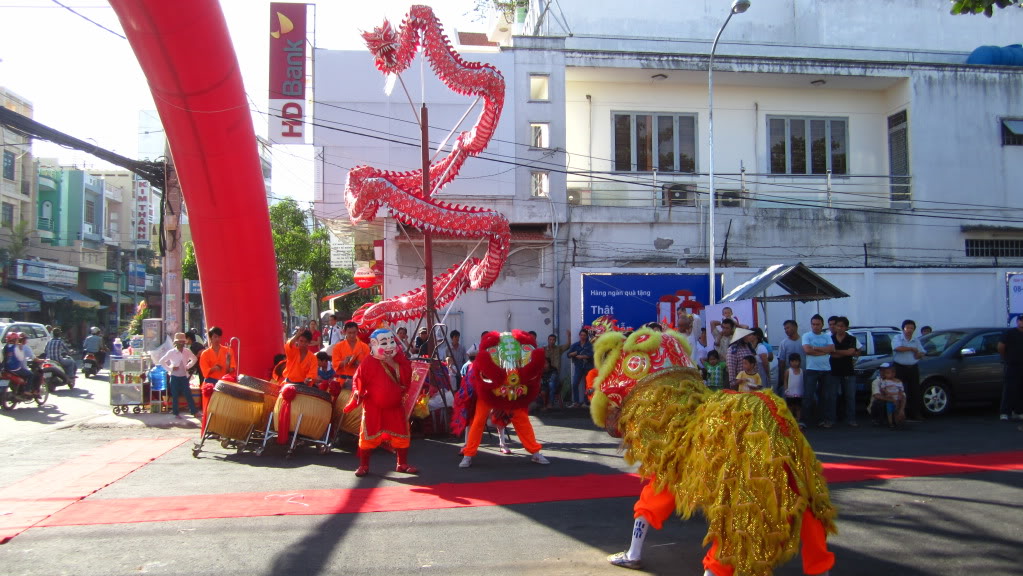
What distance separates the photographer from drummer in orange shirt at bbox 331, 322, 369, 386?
32.9 ft

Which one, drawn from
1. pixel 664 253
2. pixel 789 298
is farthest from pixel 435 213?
pixel 664 253

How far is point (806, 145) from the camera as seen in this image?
67.0ft

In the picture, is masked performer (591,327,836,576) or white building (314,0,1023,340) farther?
white building (314,0,1023,340)

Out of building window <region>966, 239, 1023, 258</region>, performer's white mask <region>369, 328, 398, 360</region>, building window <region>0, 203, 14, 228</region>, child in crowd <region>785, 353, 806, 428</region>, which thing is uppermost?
building window <region>0, 203, 14, 228</region>

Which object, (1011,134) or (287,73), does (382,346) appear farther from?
(1011,134)

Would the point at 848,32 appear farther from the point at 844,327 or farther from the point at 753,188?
the point at 844,327

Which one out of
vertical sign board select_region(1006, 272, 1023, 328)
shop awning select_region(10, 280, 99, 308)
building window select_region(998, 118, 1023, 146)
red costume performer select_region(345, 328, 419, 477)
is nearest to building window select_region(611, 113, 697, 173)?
vertical sign board select_region(1006, 272, 1023, 328)

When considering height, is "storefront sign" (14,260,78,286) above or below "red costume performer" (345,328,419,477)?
above

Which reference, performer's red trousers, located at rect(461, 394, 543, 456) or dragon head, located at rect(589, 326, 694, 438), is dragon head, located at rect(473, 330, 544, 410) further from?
dragon head, located at rect(589, 326, 694, 438)

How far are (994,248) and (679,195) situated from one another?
28.5 feet

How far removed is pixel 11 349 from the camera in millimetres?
14078

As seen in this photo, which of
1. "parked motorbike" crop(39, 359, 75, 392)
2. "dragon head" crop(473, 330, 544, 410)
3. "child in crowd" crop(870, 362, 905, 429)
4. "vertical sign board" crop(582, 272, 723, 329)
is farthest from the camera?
"vertical sign board" crop(582, 272, 723, 329)

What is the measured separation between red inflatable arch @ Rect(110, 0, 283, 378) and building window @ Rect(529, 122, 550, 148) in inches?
328

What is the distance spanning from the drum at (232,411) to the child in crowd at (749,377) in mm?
5694
